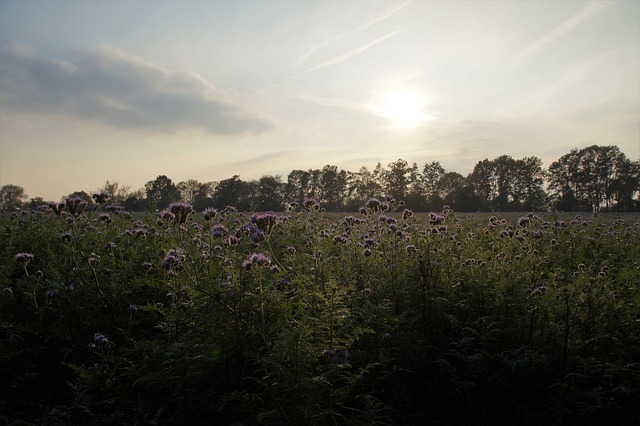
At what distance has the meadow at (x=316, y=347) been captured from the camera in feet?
9.93

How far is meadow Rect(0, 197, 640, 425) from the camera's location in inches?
119

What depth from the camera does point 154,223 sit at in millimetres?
7609

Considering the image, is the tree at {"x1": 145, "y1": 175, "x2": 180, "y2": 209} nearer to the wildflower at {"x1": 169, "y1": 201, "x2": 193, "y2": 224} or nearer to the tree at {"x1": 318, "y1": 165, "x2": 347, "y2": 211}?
the wildflower at {"x1": 169, "y1": 201, "x2": 193, "y2": 224}

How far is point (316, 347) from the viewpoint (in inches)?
118

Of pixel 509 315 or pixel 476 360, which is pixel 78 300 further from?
pixel 509 315

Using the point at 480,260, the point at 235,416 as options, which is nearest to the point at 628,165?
the point at 480,260

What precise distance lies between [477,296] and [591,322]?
3.67ft

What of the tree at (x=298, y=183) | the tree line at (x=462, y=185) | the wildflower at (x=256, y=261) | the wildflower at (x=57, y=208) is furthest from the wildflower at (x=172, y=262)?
the tree at (x=298, y=183)

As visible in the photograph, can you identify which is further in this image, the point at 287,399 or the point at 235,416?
the point at 235,416

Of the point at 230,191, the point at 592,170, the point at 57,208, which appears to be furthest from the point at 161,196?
the point at 592,170

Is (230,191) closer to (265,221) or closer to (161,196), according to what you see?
(161,196)

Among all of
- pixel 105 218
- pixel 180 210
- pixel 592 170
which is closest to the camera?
pixel 180 210

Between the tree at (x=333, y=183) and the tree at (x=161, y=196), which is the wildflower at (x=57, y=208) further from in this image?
the tree at (x=333, y=183)

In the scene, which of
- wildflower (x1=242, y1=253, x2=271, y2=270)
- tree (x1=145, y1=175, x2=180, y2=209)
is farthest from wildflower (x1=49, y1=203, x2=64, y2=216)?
wildflower (x1=242, y1=253, x2=271, y2=270)
